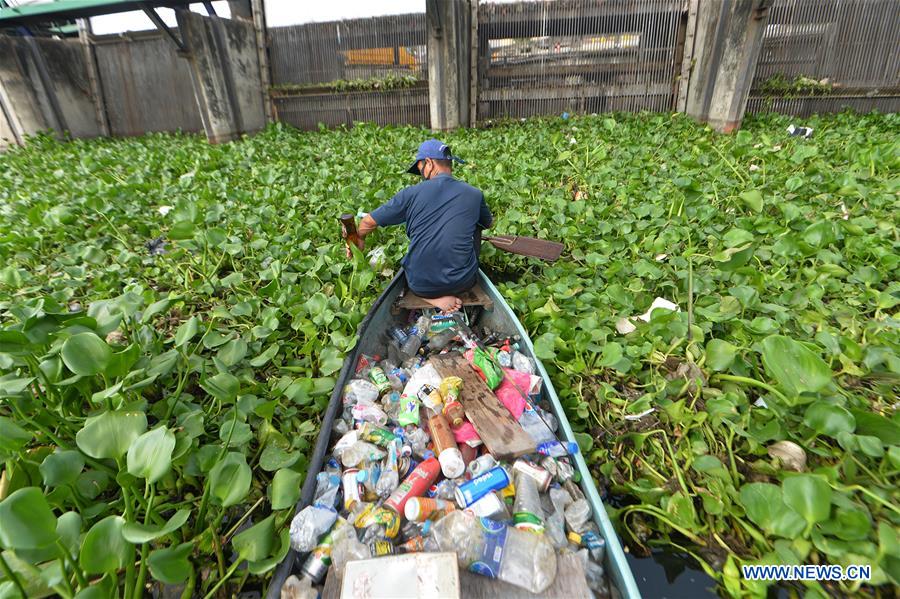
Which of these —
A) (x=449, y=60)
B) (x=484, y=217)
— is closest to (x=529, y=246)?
(x=484, y=217)

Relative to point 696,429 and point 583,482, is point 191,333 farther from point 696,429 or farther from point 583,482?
point 696,429

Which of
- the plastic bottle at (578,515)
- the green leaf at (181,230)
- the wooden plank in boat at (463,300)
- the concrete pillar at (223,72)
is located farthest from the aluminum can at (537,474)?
the concrete pillar at (223,72)

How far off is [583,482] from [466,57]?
26.6ft

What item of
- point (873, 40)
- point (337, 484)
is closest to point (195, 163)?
point (337, 484)

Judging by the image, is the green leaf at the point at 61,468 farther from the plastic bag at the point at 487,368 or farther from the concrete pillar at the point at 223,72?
the concrete pillar at the point at 223,72

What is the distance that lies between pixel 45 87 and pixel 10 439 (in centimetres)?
1127

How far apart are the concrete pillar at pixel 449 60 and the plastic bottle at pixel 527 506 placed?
7330 mm

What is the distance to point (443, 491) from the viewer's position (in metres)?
1.54

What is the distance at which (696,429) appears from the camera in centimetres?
180

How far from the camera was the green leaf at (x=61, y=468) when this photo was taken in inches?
48.5

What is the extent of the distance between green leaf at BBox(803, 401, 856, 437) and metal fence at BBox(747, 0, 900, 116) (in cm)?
794

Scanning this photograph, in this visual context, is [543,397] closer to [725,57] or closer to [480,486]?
[480,486]

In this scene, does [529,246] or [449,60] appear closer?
[529,246]


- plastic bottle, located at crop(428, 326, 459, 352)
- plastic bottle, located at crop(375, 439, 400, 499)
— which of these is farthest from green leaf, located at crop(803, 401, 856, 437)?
plastic bottle, located at crop(428, 326, 459, 352)
